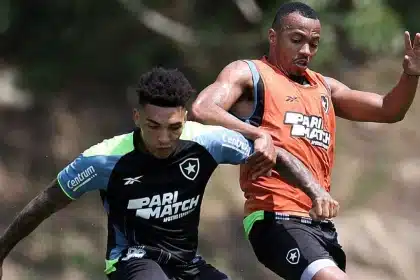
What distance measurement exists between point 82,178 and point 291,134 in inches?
46.8

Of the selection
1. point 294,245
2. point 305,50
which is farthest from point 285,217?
point 305,50

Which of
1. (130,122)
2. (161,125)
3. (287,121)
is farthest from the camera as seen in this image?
(130,122)

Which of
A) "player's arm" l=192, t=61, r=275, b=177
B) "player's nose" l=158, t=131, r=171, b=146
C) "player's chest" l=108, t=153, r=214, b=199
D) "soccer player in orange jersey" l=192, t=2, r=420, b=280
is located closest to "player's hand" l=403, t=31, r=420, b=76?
"soccer player in orange jersey" l=192, t=2, r=420, b=280

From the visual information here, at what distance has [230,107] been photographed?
581 centimetres

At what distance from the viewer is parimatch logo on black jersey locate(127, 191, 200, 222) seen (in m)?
5.24

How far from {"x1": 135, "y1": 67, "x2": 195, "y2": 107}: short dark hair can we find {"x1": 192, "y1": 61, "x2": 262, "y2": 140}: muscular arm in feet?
1.20

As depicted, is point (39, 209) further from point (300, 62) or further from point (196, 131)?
point (300, 62)

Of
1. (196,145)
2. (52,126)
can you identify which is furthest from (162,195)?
(52,126)

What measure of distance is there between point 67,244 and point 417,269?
398 cm

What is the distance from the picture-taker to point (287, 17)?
5969mm

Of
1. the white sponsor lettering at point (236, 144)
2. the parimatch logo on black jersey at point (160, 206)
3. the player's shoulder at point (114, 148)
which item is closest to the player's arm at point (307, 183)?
the white sponsor lettering at point (236, 144)

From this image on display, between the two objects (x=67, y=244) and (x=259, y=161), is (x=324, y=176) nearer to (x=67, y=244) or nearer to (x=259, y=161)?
(x=259, y=161)

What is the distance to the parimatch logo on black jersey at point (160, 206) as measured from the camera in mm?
5238

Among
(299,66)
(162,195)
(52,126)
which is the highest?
(52,126)
